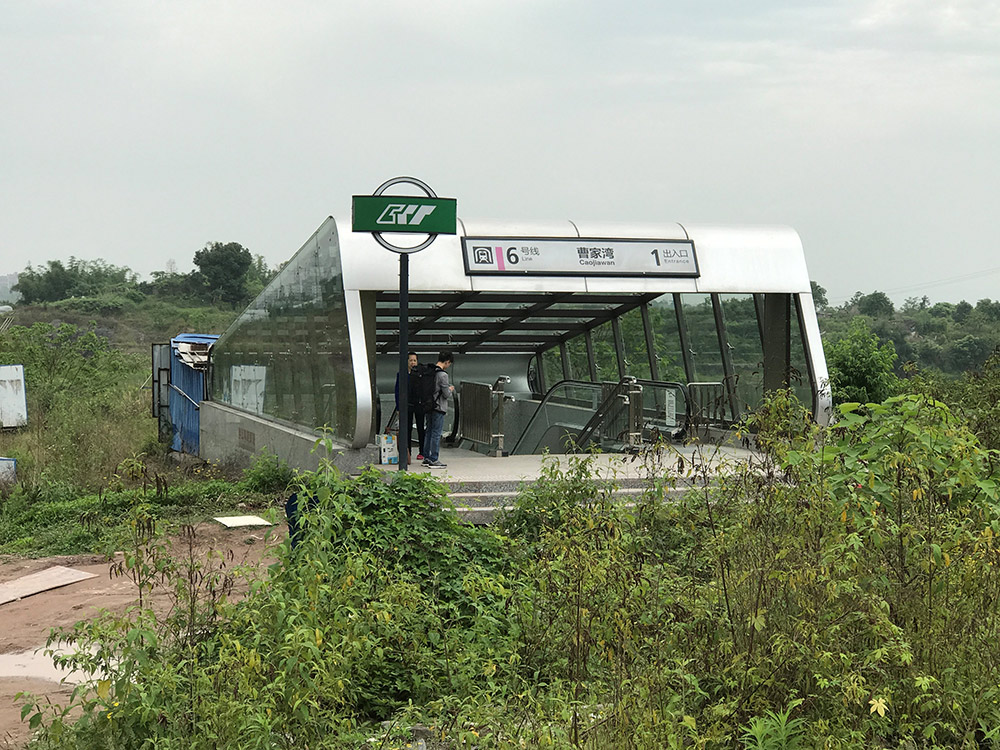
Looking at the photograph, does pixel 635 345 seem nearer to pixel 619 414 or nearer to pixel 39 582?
pixel 619 414

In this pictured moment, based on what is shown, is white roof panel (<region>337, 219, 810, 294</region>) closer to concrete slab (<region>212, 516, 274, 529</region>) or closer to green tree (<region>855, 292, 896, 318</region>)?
concrete slab (<region>212, 516, 274, 529</region>)

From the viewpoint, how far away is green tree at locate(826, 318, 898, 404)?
1806 cm

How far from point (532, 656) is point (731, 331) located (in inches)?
397

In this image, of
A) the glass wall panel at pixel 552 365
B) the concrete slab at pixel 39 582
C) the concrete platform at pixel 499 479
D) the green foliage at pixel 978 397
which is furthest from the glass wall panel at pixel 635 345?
the concrete slab at pixel 39 582

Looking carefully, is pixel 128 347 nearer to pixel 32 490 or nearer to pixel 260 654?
pixel 32 490

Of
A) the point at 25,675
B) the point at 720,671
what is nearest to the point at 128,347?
the point at 25,675

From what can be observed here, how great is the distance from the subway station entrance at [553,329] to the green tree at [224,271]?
6015 centimetres

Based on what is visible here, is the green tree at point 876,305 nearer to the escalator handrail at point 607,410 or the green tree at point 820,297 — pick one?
the green tree at point 820,297

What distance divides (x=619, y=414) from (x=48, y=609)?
25.3 feet

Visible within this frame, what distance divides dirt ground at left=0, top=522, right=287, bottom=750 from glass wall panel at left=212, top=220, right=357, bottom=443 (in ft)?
6.21

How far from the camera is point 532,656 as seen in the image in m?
5.70

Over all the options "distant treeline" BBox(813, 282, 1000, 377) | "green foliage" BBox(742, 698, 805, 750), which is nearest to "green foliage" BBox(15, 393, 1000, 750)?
"green foliage" BBox(742, 698, 805, 750)

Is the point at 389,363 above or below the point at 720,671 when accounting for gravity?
above

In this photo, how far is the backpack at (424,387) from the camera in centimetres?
1312
